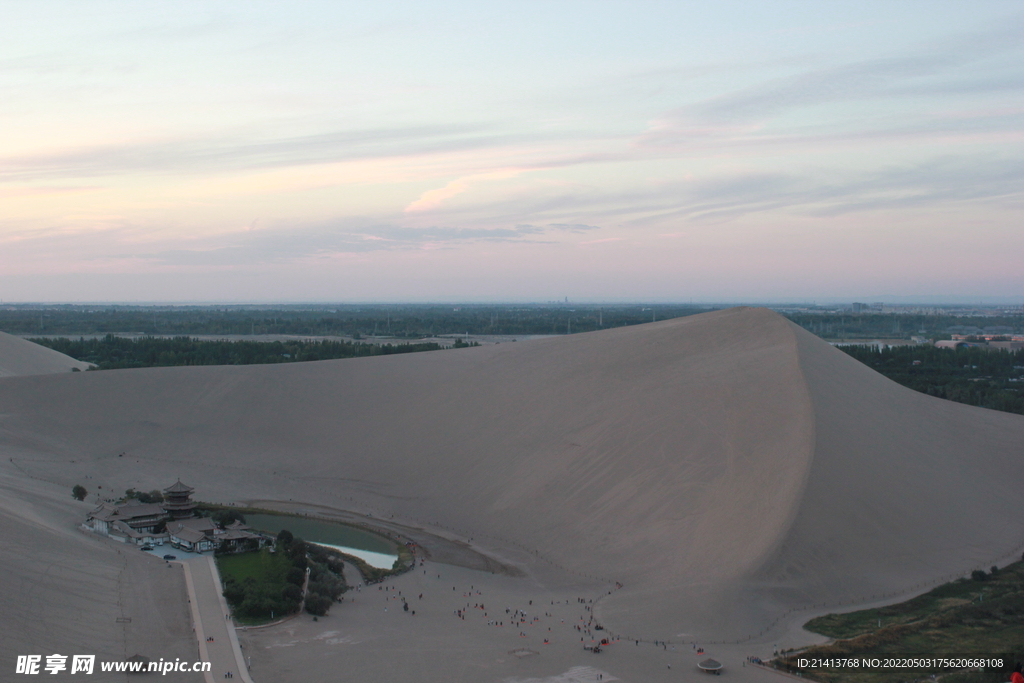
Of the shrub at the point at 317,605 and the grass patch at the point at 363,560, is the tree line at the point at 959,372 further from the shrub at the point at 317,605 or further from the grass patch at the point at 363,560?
the shrub at the point at 317,605

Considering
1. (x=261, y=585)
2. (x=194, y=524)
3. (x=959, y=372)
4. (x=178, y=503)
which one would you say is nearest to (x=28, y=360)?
(x=178, y=503)

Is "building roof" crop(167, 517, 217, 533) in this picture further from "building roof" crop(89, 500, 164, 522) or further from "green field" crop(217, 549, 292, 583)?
"green field" crop(217, 549, 292, 583)

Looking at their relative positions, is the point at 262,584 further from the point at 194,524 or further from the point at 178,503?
the point at 178,503

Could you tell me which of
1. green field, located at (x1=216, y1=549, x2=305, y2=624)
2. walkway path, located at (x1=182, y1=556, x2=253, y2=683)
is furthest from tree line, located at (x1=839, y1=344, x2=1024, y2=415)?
walkway path, located at (x1=182, y1=556, x2=253, y2=683)

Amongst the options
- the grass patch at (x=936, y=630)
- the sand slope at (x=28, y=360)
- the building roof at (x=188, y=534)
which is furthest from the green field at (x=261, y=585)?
the sand slope at (x=28, y=360)

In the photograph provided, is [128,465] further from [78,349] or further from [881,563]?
[78,349]

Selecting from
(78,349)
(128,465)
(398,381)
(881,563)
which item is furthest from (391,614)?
(78,349)
